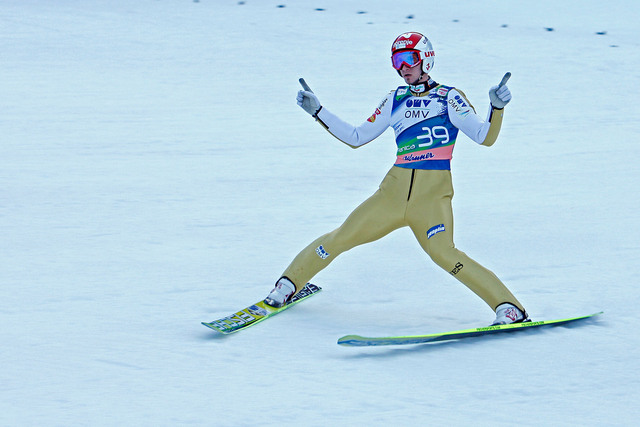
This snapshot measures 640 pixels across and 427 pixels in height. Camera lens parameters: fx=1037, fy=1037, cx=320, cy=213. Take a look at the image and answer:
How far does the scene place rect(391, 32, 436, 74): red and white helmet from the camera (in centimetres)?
537

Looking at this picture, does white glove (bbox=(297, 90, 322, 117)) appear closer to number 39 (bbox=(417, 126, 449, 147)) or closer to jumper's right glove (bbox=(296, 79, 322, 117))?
jumper's right glove (bbox=(296, 79, 322, 117))

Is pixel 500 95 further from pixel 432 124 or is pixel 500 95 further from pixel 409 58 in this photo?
pixel 409 58

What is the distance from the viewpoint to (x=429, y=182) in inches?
214

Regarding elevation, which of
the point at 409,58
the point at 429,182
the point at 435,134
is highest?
the point at 409,58

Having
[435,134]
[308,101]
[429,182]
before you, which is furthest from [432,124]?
[308,101]

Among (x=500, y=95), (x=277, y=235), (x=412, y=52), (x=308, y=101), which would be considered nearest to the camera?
(x=500, y=95)

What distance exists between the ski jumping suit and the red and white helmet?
0.51ft

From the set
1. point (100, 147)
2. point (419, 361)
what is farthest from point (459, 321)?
point (100, 147)

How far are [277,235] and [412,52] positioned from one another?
2411mm

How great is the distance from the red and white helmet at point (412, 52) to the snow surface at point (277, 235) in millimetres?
1404

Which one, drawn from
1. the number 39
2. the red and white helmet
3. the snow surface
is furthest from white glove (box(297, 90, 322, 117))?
the snow surface

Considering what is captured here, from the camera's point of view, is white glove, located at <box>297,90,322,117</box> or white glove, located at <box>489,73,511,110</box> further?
Result: white glove, located at <box>297,90,322,117</box>

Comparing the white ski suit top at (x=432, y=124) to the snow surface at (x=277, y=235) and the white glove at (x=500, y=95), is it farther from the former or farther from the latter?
the snow surface at (x=277, y=235)

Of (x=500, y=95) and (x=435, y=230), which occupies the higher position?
(x=500, y=95)
